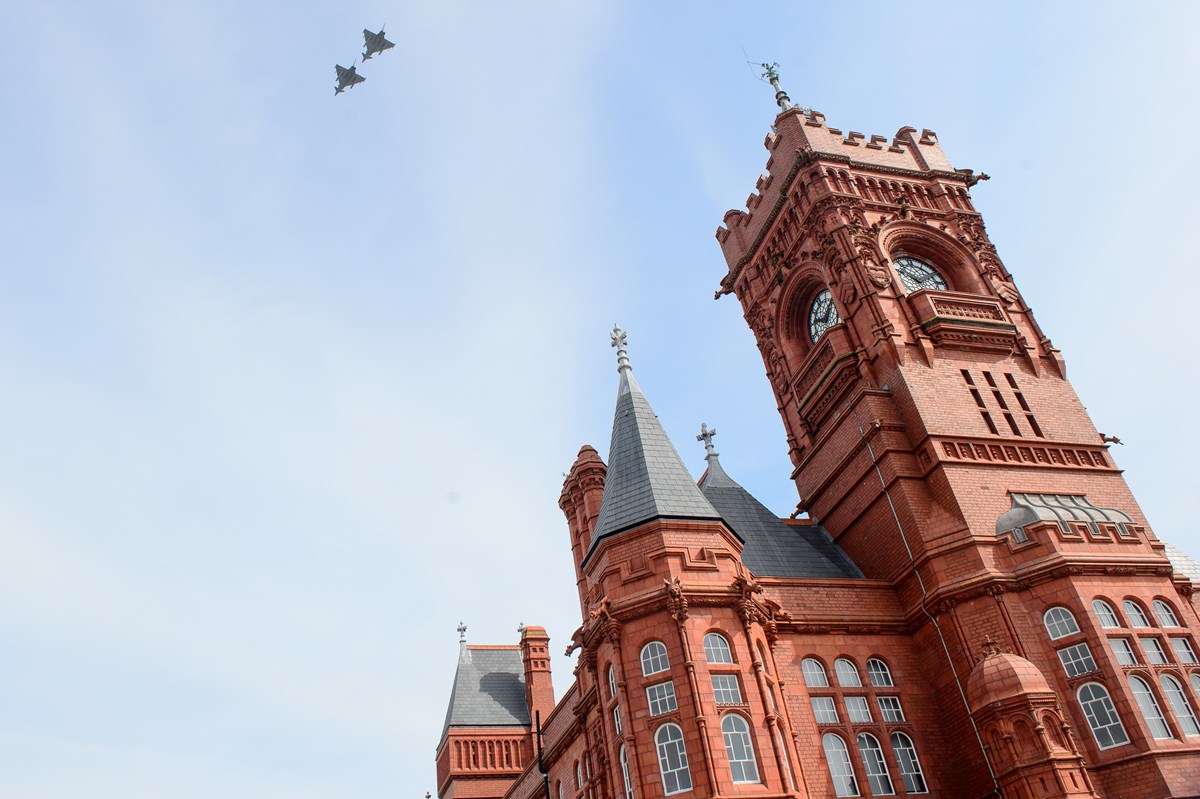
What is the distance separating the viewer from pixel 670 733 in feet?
77.2

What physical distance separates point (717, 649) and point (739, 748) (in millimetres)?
2550

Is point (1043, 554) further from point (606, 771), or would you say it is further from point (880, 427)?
point (606, 771)

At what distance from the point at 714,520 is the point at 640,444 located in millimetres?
3812

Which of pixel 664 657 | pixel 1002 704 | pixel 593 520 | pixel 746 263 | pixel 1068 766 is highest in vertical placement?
pixel 746 263

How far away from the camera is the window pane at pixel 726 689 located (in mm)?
23938

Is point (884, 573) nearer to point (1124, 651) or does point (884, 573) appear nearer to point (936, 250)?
point (1124, 651)

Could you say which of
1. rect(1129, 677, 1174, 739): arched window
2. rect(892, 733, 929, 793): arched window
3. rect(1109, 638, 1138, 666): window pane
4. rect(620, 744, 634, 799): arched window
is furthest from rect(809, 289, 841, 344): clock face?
rect(620, 744, 634, 799): arched window

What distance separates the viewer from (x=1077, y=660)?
1022 inches

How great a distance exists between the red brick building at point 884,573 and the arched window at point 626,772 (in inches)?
2.8

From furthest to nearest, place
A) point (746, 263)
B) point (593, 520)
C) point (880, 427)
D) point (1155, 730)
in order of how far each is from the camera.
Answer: point (746, 263)
point (593, 520)
point (880, 427)
point (1155, 730)

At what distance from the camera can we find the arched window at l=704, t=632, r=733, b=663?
24.6m

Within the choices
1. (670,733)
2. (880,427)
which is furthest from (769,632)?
(880,427)

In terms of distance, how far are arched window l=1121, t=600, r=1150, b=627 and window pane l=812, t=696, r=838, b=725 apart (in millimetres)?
8496

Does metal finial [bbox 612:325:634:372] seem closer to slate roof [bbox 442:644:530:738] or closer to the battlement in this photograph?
the battlement
